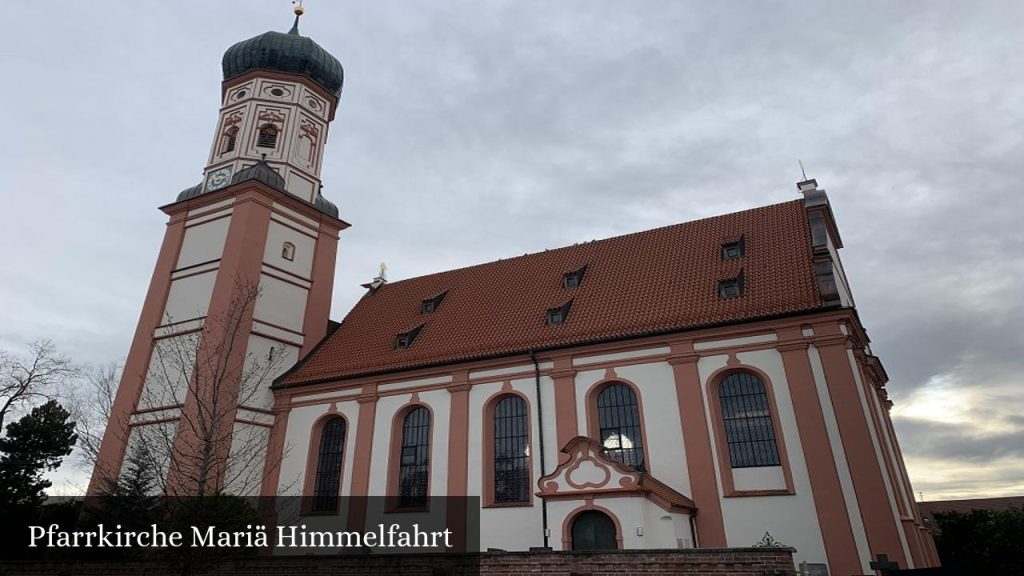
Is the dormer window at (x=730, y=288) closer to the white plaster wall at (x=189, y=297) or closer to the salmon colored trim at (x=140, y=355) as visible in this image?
the white plaster wall at (x=189, y=297)

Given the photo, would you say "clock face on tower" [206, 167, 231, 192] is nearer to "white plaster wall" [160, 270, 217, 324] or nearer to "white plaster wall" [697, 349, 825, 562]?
"white plaster wall" [160, 270, 217, 324]

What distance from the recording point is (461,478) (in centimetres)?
1827

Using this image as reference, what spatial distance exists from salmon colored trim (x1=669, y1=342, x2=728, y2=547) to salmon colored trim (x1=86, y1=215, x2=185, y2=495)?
53.1 feet

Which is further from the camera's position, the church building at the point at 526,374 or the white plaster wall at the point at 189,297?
the white plaster wall at the point at 189,297

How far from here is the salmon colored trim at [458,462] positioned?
17.8 meters

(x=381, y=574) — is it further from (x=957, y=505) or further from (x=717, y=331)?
(x=957, y=505)

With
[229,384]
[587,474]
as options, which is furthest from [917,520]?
[229,384]

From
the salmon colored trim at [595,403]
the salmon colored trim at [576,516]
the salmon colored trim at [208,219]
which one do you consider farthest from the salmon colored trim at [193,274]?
the salmon colored trim at [576,516]

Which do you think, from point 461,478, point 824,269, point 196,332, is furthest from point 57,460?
point 824,269

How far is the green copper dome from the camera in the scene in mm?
27734

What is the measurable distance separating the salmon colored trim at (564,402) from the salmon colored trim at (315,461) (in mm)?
7052

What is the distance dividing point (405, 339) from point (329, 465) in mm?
4685

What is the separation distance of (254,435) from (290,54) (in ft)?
53.1

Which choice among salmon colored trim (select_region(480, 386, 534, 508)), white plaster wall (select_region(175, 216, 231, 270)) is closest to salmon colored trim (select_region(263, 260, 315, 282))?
white plaster wall (select_region(175, 216, 231, 270))
